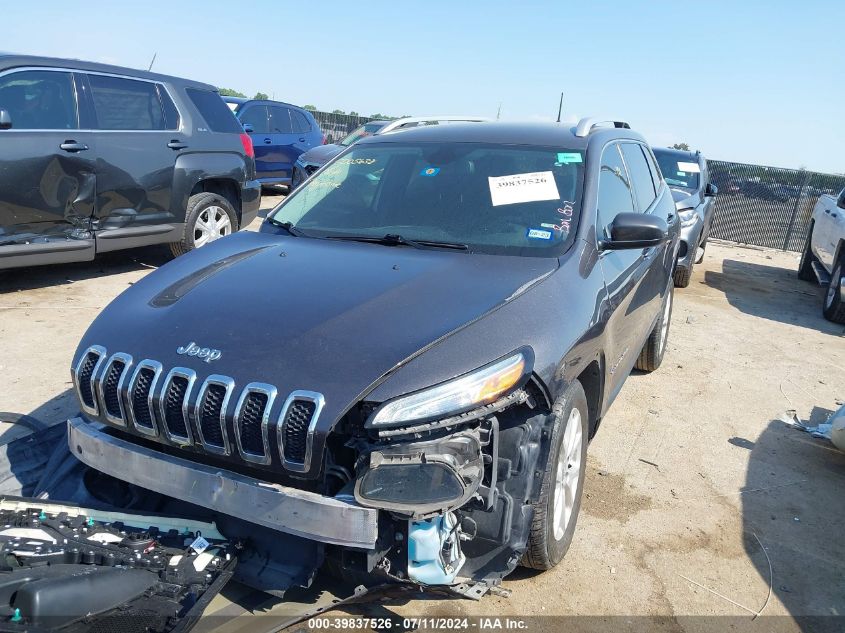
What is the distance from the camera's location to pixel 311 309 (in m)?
2.68

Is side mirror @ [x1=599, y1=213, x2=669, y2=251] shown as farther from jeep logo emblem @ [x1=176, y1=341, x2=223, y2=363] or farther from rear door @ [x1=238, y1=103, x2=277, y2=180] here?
rear door @ [x1=238, y1=103, x2=277, y2=180]

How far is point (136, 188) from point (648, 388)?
5.10m

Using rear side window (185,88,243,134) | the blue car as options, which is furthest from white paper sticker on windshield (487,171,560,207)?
the blue car

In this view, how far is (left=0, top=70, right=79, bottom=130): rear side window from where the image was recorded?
6004 millimetres

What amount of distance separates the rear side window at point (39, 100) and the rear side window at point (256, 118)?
6649 millimetres

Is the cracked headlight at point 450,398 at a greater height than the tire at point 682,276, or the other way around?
the cracked headlight at point 450,398

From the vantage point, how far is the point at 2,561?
2178 millimetres

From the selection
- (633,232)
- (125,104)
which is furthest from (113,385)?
(125,104)

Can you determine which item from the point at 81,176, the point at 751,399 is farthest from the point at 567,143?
the point at 81,176

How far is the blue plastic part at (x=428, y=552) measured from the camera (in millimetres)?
2305

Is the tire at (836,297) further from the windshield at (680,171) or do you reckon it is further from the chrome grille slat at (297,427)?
the chrome grille slat at (297,427)

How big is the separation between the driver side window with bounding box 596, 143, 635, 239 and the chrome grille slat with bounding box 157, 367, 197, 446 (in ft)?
6.64

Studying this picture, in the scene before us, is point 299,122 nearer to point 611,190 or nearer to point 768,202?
point 768,202

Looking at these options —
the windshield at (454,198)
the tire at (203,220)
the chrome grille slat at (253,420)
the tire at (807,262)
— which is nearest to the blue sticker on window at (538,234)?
the windshield at (454,198)
